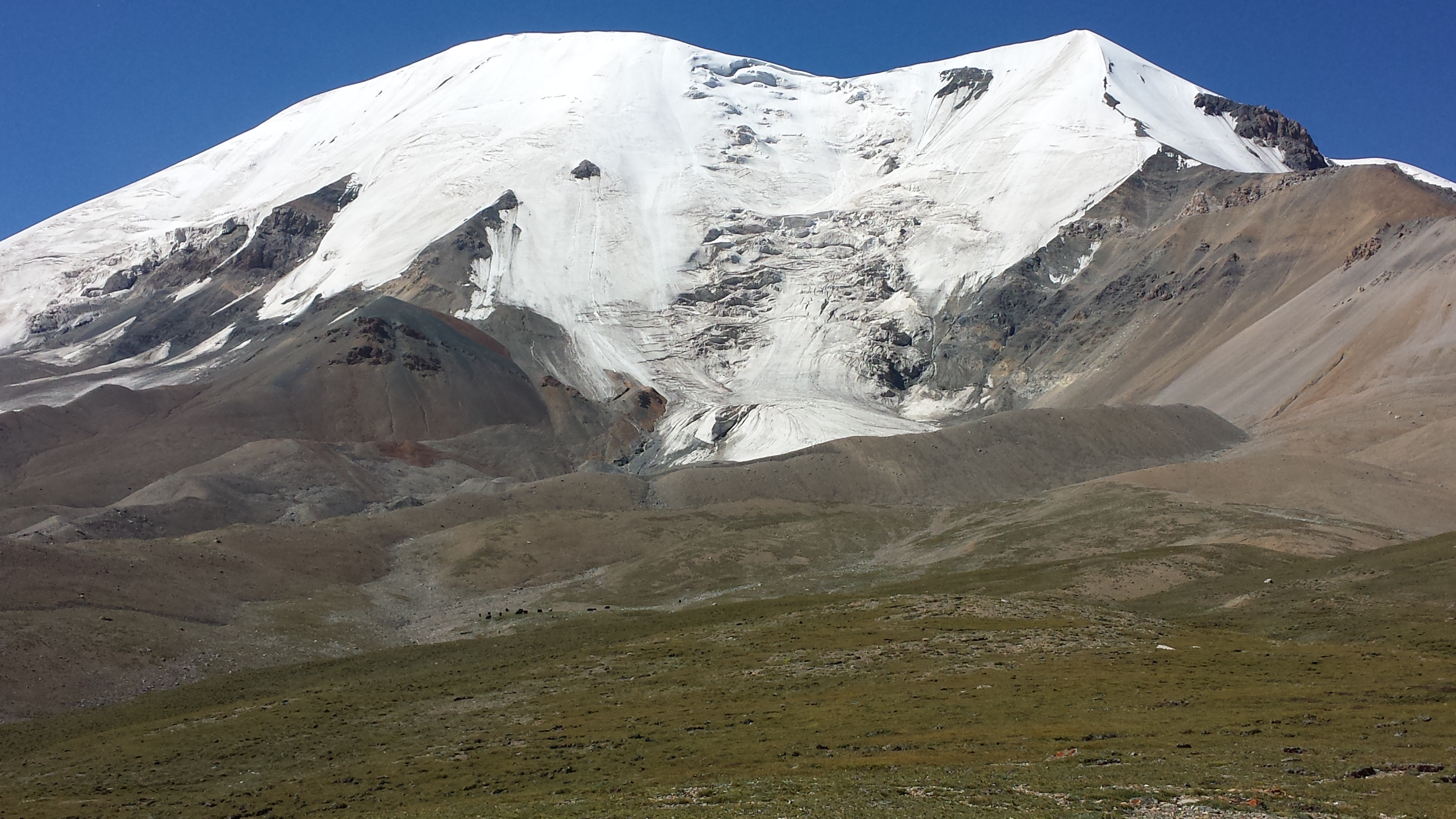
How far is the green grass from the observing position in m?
26.2

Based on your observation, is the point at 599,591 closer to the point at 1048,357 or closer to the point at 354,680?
the point at 354,680

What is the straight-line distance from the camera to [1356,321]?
5610 inches

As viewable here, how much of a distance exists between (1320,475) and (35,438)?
488ft

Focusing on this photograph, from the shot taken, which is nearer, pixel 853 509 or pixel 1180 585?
pixel 1180 585

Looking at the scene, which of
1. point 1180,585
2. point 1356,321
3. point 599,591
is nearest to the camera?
point 1180,585

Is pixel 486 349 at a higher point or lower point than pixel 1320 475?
higher

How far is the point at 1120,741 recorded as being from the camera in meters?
30.5

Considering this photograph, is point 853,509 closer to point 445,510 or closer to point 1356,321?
point 445,510

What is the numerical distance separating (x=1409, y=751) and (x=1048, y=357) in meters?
169

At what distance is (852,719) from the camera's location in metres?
38.0

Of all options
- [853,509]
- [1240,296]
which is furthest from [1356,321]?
[853,509]

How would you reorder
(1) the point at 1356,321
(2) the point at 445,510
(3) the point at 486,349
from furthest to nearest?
1. (3) the point at 486,349
2. (1) the point at 1356,321
3. (2) the point at 445,510

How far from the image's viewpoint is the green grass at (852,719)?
2617 centimetres

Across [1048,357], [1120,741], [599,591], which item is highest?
[1048,357]
